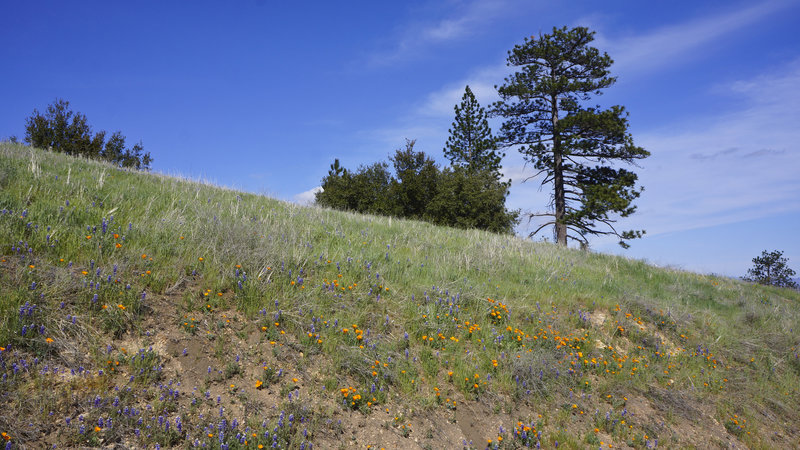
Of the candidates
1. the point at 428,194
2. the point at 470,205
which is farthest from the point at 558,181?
the point at 428,194

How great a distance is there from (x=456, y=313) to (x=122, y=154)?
119 feet

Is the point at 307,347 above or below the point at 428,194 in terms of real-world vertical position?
below

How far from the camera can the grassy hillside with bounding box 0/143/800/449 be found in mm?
3510

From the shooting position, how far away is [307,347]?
454 cm

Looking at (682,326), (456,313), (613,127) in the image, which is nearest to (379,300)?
(456,313)

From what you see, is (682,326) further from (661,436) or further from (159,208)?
(159,208)

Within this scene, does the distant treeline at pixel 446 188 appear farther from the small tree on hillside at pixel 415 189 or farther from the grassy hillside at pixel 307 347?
the grassy hillside at pixel 307 347

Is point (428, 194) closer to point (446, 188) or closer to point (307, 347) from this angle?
point (446, 188)

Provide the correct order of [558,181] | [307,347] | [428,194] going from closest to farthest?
[307,347]
[558,181]
[428,194]

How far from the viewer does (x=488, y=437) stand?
427 centimetres

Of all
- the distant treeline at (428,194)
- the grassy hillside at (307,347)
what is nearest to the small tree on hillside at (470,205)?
the distant treeline at (428,194)

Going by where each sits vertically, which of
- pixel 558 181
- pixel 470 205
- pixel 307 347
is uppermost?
pixel 558 181

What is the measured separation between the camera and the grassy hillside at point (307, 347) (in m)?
3.51

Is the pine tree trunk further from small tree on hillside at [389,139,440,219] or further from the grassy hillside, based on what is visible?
the grassy hillside
